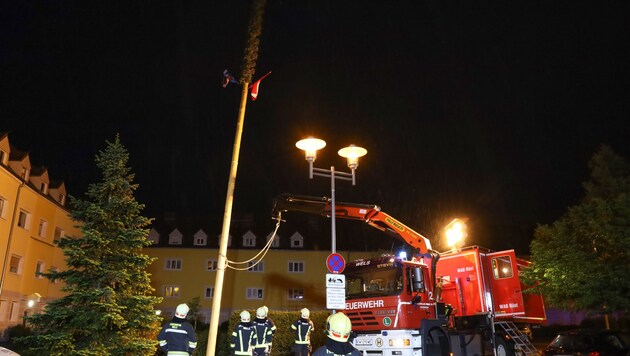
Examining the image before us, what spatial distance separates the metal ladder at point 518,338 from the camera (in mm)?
14341

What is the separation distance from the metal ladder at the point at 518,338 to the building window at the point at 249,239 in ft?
116

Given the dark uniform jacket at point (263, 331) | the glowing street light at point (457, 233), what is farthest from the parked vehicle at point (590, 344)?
the dark uniform jacket at point (263, 331)

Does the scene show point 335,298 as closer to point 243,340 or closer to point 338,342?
point 243,340

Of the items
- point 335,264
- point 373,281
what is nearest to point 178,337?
point 335,264

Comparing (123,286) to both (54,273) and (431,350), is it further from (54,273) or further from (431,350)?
(431,350)

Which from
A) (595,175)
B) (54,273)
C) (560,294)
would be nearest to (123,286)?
(54,273)

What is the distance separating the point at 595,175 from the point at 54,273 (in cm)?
1924

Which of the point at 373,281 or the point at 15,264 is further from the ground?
the point at 15,264

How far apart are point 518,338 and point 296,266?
33423mm

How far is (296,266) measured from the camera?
46.8 m

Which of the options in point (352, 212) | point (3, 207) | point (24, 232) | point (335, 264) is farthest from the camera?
point (24, 232)

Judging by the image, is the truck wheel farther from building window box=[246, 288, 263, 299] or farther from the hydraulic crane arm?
building window box=[246, 288, 263, 299]

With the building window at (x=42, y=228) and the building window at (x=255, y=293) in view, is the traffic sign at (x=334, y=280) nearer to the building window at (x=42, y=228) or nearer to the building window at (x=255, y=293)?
the building window at (x=42, y=228)

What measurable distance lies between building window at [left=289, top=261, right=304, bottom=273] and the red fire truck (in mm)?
31693
